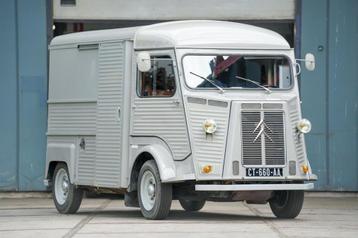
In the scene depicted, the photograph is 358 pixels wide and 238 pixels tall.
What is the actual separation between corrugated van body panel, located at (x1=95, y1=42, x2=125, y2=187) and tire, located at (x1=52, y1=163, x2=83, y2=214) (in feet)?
3.02

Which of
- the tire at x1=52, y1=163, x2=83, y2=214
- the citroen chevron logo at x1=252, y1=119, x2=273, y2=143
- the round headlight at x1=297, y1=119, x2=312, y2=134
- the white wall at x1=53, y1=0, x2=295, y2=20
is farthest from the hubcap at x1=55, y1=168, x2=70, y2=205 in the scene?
the white wall at x1=53, y1=0, x2=295, y2=20

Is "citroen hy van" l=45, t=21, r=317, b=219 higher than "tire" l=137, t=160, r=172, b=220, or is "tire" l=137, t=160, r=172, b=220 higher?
"citroen hy van" l=45, t=21, r=317, b=219

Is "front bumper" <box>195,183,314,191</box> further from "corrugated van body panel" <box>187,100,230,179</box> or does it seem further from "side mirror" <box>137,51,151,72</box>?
"side mirror" <box>137,51,151,72</box>

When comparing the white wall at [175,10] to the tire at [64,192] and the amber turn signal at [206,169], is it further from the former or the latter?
the amber turn signal at [206,169]

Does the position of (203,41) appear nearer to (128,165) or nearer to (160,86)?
(160,86)

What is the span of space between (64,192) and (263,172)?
4035 millimetres

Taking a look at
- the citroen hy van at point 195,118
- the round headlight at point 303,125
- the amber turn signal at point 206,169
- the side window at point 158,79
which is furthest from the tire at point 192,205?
the round headlight at point 303,125

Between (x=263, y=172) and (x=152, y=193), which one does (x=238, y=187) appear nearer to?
(x=263, y=172)

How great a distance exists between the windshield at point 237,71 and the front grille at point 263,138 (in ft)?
1.91

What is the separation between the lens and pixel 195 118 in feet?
49.4

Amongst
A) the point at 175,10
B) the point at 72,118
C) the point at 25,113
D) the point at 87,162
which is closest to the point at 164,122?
the point at 87,162

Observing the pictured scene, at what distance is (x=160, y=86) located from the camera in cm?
1557

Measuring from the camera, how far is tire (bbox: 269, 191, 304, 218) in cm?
1575

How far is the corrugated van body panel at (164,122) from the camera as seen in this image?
595 inches
